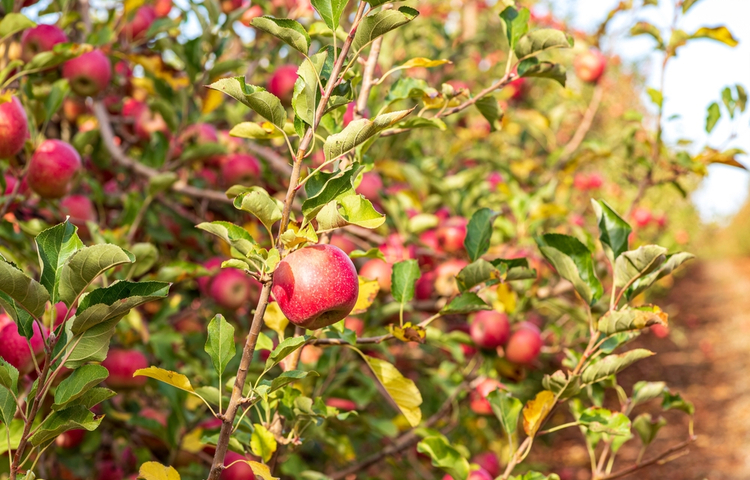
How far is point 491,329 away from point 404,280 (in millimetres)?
759

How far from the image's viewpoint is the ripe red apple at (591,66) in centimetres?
290

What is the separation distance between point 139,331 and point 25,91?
2.10 ft

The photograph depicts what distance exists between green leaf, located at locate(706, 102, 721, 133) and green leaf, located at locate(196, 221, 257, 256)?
1.62 meters

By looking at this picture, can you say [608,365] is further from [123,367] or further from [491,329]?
[123,367]

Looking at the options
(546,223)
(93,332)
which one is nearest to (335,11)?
(93,332)

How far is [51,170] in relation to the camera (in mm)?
1422

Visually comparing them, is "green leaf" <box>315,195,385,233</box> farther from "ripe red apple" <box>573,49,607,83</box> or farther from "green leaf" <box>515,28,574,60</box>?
"ripe red apple" <box>573,49,607,83</box>

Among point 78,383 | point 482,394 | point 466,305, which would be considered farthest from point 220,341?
point 482,394

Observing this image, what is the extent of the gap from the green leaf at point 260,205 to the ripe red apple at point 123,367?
0.93 meters

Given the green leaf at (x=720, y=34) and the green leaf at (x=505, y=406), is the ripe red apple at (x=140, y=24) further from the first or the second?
the green leaf at (x=720, y=34)

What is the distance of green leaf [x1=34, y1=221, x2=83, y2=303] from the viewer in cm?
74

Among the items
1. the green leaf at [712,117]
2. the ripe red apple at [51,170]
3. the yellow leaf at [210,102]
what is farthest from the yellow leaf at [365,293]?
the green leaf at [712,117]

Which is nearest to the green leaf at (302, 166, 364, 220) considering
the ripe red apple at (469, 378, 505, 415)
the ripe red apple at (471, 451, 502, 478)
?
the ripe red apple at (469, 378, 505, 415)

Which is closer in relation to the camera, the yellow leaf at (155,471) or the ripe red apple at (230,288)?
the yellow leaf at (155,471)
